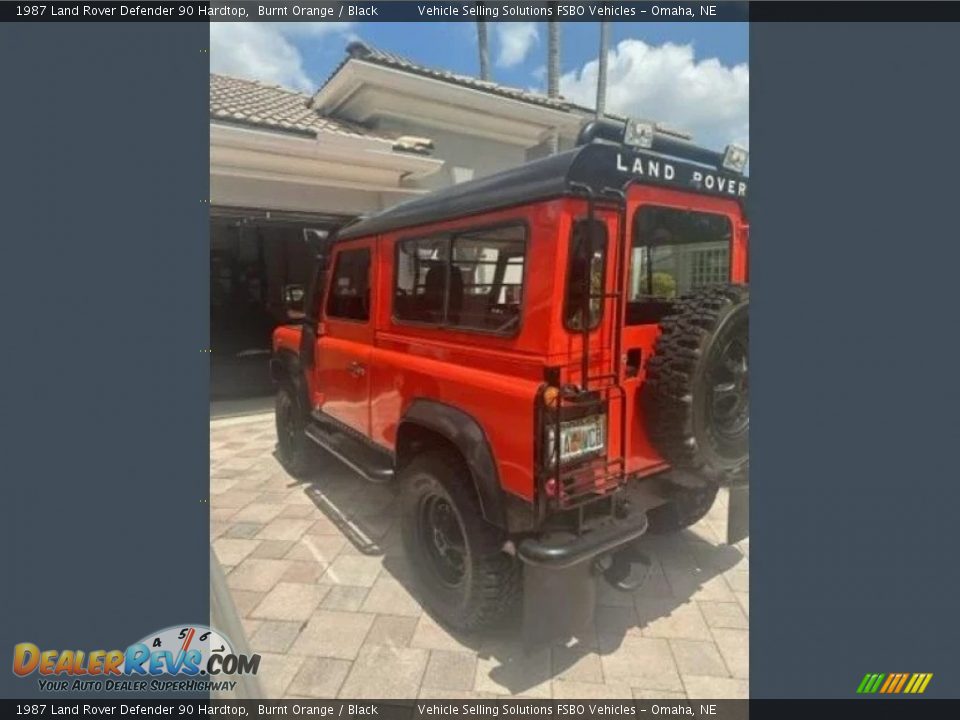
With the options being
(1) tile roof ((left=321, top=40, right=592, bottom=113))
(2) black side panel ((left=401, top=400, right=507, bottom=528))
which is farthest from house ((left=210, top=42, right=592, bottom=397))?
(2) black side panel ((left=401, top=400, right=507, bottom=528))

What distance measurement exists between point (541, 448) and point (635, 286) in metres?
1.32

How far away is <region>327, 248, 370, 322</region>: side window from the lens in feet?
11.3

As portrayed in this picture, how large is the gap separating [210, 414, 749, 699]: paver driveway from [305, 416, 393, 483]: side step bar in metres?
0.62

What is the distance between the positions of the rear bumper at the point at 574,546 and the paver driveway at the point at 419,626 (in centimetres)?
61

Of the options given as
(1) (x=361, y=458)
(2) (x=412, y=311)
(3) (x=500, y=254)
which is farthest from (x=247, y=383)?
(3) (x=500, y=254)

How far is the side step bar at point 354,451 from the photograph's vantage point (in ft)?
10.1

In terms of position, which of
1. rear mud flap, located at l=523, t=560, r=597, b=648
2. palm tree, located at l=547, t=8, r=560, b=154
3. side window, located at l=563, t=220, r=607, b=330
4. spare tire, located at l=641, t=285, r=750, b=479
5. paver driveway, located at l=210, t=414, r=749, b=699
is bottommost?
paver driveway, located at l=210, t=414, r=749, b=699

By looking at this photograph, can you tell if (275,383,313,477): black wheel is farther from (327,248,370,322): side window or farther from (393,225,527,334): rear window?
(393,225,527,334): rear window

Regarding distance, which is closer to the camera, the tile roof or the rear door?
the rear door

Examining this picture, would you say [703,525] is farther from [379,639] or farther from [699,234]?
[379,639]

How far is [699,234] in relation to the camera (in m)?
2.74

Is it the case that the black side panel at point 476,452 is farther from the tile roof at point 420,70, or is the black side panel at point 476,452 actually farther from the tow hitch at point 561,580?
the tile roof at point 420,70
